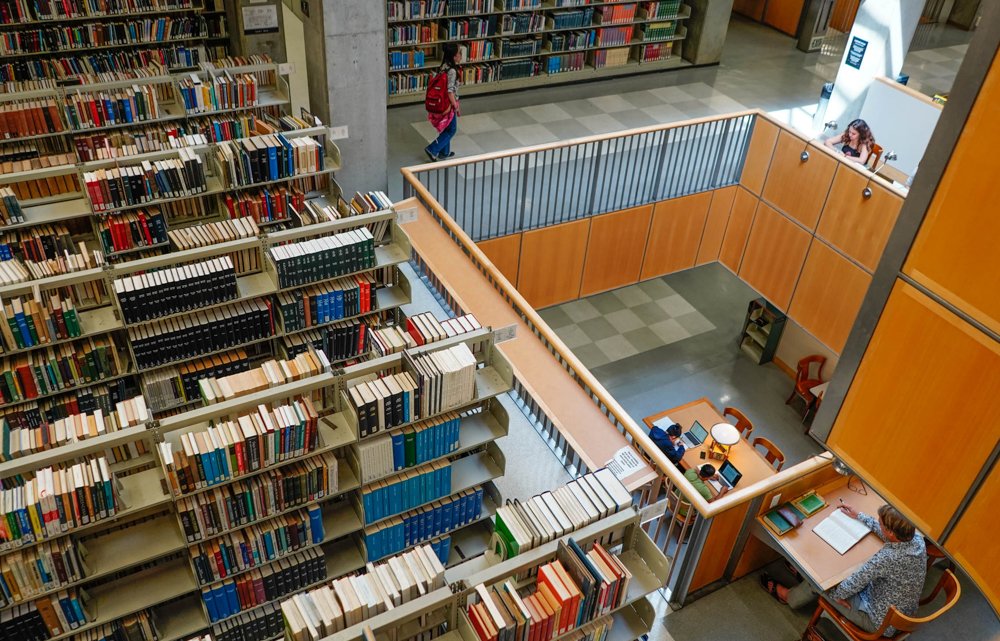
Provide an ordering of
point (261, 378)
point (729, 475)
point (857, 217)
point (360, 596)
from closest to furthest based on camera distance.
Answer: point (360, 596) < point (261, 378) < point (729, 475) < point (857, 217)

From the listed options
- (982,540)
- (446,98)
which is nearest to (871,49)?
(446,98)

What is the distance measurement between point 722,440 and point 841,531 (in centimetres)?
134

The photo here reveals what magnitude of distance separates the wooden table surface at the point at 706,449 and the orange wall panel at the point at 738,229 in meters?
2.99

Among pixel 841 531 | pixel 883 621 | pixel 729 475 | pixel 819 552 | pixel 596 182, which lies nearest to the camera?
pixel 883 621

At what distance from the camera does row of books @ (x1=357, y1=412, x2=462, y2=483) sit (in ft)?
15.9

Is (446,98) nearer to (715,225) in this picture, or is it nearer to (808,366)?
(715,225)

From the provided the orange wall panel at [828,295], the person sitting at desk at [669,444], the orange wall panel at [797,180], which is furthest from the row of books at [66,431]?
the orange wall panel at [797,180]

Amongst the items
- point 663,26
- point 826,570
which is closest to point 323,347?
point 826,570

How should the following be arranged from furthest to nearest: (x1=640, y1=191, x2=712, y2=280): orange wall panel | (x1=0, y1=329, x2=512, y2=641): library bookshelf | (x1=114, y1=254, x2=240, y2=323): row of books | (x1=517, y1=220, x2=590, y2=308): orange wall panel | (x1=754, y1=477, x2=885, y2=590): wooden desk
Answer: (x1=640, y1=191, x2=712, y2=280): orange wall panel
(x1=517, y1=220, x2=590, y2=308): orange wall panel
(x1=754, y1=477, x2=885, y2=590): wooden desk
(x1=114, y1=254, x2=240, y2=323): row of books
(x1=0, y1=329, x2=512, y2=641): library bookshelf

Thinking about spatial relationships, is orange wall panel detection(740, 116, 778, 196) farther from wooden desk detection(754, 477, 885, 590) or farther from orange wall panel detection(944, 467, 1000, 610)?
orange wall panel detection(944, 467, 1000, 610)

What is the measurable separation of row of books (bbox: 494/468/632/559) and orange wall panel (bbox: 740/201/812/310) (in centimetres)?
588

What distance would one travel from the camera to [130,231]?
21.6 ft

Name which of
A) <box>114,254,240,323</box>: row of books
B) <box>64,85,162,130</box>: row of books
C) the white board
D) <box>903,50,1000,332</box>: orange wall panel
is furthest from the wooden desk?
<box>64,85,162,130</box>: row of books

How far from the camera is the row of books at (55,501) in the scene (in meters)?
4.06
